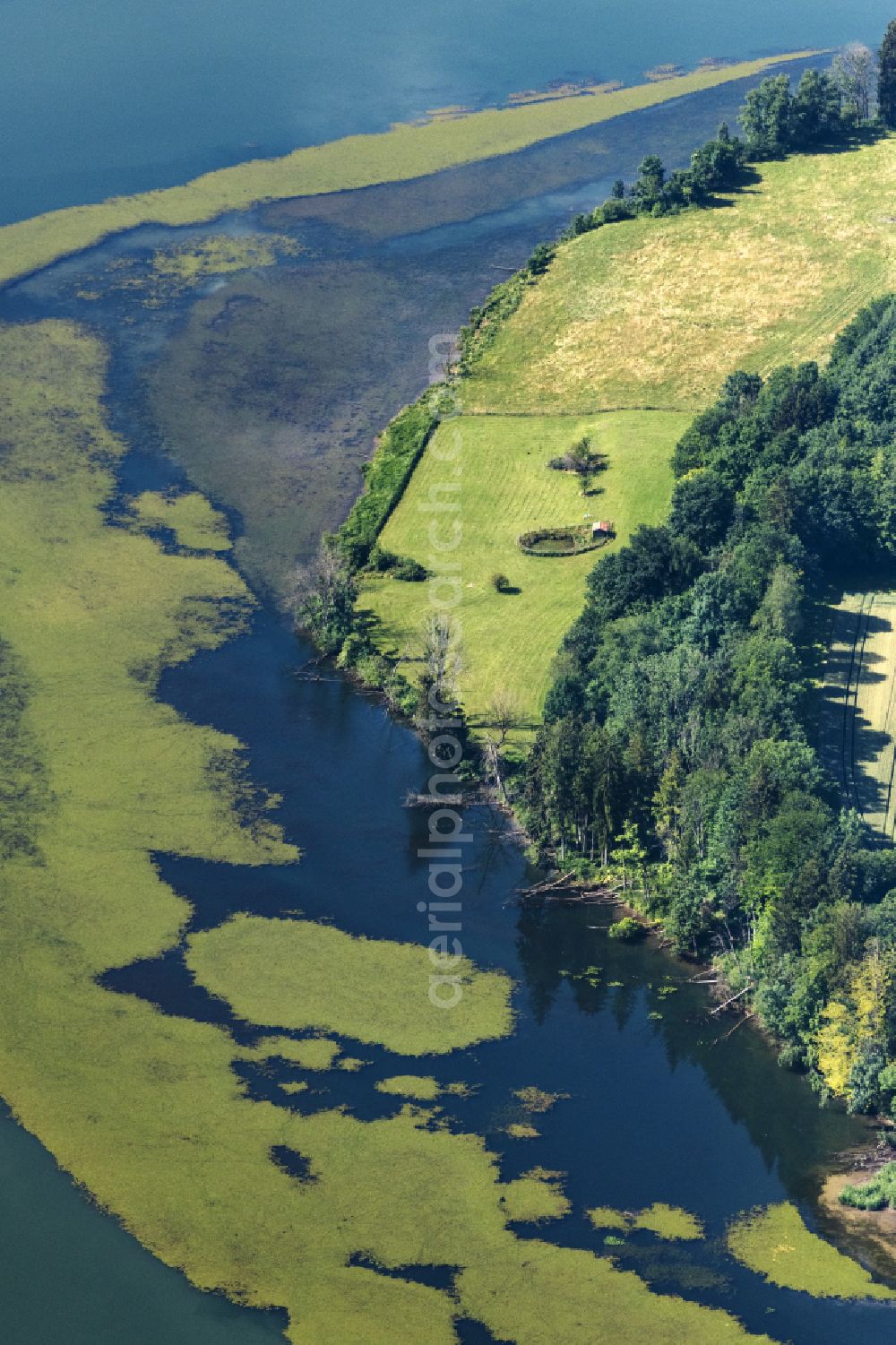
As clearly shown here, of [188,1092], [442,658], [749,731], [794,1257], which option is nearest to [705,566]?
[442,658]

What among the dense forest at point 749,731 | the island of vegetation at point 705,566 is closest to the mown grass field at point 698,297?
the island of vegetation at point 705,566

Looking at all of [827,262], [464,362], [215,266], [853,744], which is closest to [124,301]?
[215,266]

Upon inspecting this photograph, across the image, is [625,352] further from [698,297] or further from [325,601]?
[325,601]

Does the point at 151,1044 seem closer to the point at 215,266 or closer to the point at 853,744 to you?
the point at 853,744

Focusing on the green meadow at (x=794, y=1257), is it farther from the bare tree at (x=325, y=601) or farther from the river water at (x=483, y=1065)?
the bare tree at (x=325, y=601)

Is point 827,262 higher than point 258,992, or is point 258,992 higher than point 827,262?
point 827,262

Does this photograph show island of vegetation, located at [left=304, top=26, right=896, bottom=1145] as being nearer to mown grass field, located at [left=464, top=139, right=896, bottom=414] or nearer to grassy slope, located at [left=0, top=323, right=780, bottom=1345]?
mown grass field, located at [left=464, top=139, right=896, bottom=414]
